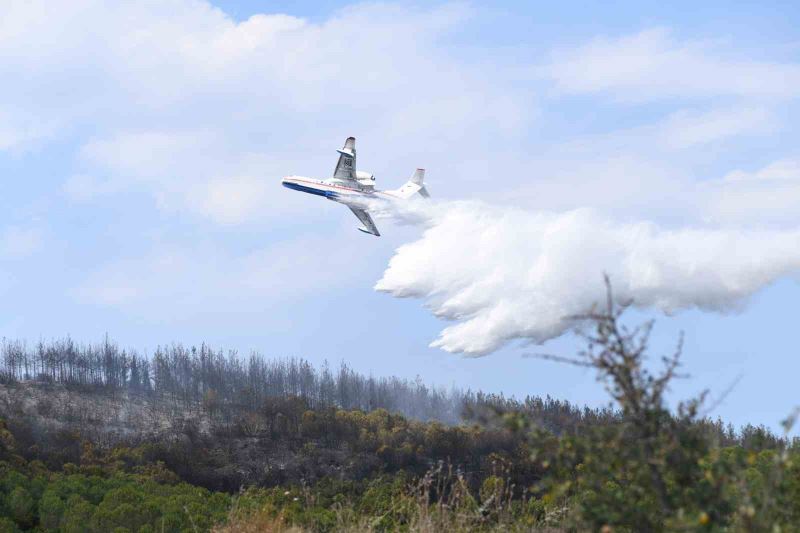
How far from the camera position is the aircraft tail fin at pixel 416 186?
6451 centimetres

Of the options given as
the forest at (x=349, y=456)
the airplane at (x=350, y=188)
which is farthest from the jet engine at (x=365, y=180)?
the forest at (x=349, y=456)

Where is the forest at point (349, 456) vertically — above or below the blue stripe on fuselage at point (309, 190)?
below

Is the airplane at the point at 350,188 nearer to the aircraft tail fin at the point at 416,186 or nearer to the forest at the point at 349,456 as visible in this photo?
the aircraft tail fin at the point at 416,186

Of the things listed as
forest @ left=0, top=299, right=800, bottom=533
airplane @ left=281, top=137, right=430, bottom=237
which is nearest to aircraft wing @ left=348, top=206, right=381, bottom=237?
airplane @ left=281, top=137, right=430, bottom=237

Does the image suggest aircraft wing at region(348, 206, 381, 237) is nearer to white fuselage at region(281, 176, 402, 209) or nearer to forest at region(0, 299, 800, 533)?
white fuselage at region(281, 176, 402, 209)

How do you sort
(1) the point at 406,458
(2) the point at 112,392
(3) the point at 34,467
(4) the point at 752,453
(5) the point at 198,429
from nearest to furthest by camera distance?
1. (4) the point at 752,453
2. (3) the point at 34,467
3. (1) the point at 406,458
4. (5) the point at 198,429
5. (2) the point at 112,392

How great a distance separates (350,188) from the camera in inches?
2404

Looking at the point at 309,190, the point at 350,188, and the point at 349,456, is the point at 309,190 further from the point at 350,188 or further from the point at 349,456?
the point at 349,456

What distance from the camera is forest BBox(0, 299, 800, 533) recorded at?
28.1 feet

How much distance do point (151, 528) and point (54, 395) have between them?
97324mm

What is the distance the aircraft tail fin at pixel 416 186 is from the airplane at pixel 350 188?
46cm

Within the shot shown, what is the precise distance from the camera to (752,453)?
8.52 meters

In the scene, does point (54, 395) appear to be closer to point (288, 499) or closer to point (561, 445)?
point (288, 499)

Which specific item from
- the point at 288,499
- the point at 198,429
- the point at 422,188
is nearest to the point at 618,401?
the point at 288,499
